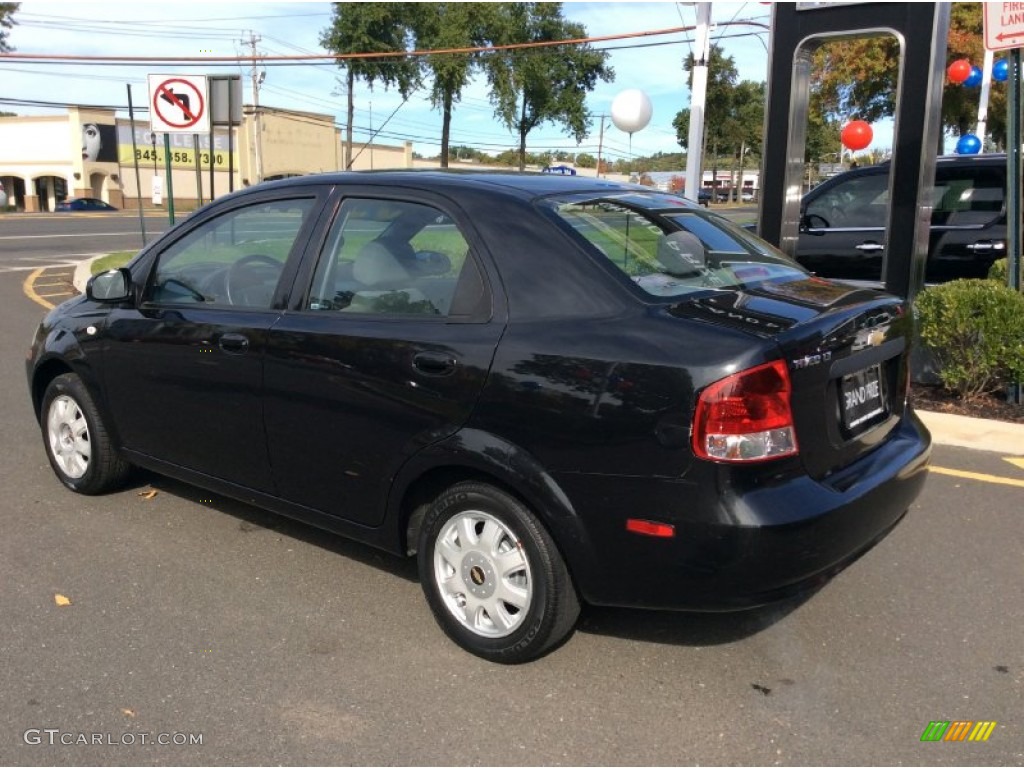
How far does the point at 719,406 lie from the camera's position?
265 centimetres

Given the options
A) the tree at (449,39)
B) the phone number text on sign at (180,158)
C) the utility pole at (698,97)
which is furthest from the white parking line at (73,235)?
the phone number text on sign at (180,158)

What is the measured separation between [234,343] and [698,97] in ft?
32.5

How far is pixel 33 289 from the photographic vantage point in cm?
1398

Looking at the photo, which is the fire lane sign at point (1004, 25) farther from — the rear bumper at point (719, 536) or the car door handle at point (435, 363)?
the car door handle at point (435, 363)

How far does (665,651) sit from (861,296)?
1531mm

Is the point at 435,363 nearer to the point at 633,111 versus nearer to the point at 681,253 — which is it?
the point at 681,253

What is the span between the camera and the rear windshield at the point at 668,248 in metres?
3.15

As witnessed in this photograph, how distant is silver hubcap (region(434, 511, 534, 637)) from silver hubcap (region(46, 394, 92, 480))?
8.02 feet

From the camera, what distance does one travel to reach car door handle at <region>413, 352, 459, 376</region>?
10.2 feet

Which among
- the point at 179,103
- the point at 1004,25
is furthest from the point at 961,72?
the point at 179,103

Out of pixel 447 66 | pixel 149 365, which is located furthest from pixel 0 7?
pixel 149 365

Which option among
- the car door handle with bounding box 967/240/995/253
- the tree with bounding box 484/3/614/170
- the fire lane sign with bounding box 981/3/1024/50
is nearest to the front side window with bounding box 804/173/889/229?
the car door handle with bounding box 967/240/995/253

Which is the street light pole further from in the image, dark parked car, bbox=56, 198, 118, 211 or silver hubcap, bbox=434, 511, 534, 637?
dark parked car, bbox=56, 198, 118, 211

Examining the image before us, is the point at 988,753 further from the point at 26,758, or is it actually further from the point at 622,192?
the point at 26,758
